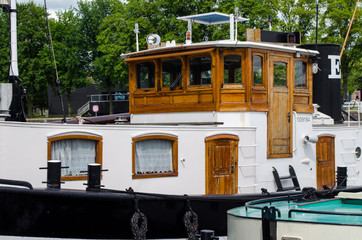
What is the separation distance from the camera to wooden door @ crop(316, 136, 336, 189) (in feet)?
38.5

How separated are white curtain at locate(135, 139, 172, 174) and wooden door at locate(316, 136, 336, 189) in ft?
13.1

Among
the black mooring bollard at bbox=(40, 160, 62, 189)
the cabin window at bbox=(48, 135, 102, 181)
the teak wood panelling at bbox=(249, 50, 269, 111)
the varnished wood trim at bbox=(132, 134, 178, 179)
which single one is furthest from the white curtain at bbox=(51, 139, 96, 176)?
the teak wood panelling at bbox=(249, 50, 269, 111)

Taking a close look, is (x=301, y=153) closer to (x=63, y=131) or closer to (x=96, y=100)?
(x=63, y=131)

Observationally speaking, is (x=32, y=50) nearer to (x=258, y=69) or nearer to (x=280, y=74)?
(x=280, y=74)

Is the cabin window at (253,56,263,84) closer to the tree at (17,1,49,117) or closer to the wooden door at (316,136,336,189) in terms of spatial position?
the wooden door at (316,136,336,189)

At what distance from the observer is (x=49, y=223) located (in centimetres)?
793

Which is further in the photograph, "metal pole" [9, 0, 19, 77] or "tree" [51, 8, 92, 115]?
"tree" [51, 8, 92, 115]

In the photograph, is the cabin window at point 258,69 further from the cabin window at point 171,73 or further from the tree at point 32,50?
the tree at point 32,50

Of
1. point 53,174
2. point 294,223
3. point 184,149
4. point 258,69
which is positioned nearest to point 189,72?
point 258,69

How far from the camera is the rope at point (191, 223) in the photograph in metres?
8.57

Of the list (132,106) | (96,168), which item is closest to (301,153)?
(132,106)

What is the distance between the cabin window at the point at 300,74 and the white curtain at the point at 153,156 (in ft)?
11.8

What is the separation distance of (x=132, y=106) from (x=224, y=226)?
368 cm

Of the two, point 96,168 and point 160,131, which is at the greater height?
point 160,131
